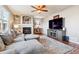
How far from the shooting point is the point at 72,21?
2061mm

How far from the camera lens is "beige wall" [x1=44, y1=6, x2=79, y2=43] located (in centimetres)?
196

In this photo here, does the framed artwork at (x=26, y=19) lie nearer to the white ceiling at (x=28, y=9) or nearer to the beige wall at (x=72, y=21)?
the white ceiling at (x=28, y=9)

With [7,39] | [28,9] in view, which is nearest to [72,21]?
[28,9]

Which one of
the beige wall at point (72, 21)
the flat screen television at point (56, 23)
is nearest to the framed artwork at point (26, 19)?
the beige wall at point (72, 21)

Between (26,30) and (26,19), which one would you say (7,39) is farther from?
(26,19)

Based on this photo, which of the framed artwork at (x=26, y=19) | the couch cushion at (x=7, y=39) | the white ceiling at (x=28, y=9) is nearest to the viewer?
the white ceiling at (x=28, y=9)

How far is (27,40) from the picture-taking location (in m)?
2.46

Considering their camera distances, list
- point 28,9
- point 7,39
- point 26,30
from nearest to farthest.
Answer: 1. point 28,9
2. point 26,30
3. point 7,39

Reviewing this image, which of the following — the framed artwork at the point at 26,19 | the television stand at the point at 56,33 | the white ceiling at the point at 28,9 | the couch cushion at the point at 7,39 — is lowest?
the couch cushion at the point at 7,39

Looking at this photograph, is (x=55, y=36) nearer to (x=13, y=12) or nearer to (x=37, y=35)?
(x=37, y=35)

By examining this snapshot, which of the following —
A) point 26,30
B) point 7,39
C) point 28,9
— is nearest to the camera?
point 28,9

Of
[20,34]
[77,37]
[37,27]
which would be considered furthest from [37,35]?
[77,37]

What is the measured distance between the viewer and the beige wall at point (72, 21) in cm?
196

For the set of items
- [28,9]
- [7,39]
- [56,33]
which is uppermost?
[28,9]
